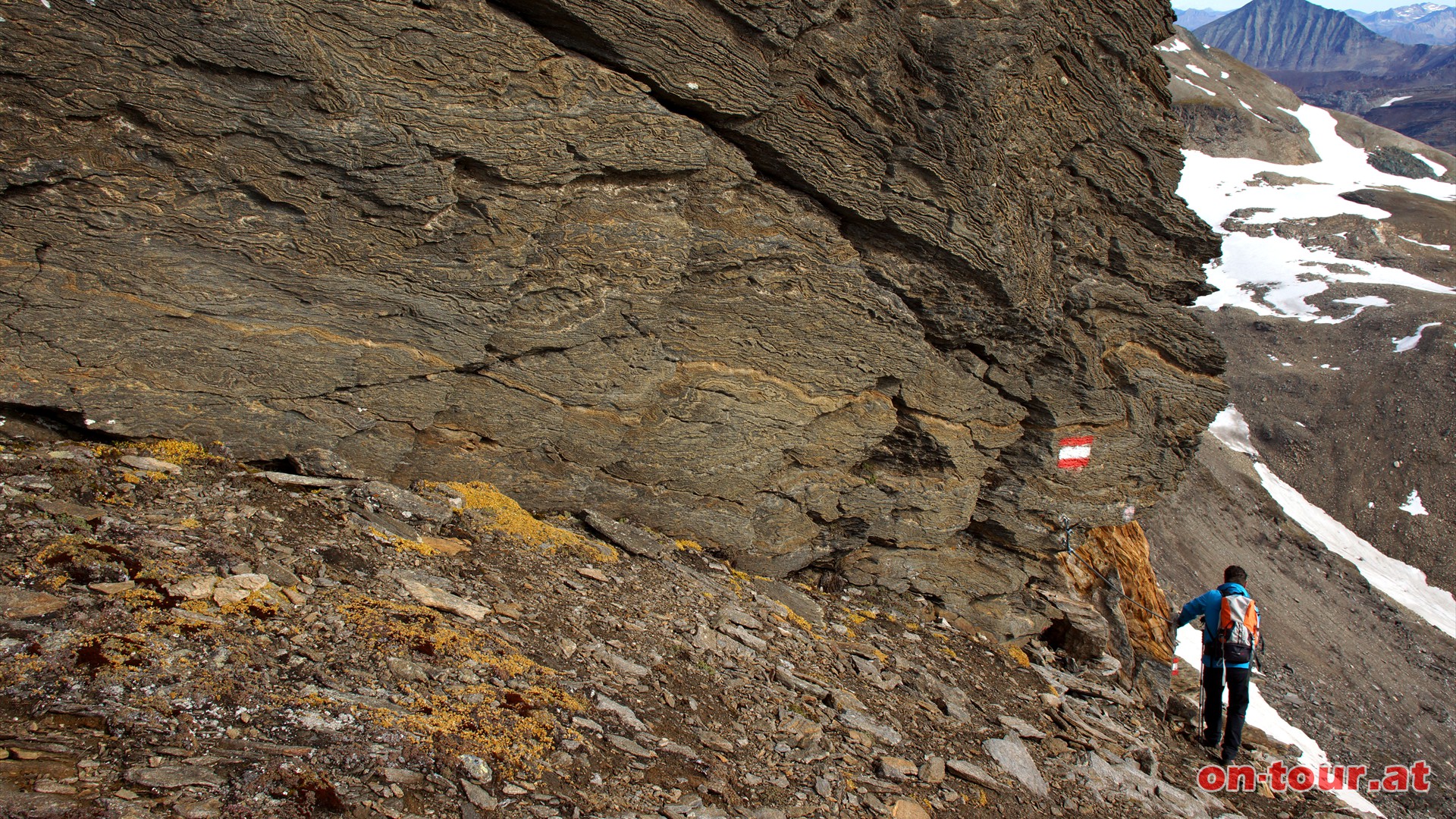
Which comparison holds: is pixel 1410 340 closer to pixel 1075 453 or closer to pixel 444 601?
pixel 1075 453

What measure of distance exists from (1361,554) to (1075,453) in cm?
4701

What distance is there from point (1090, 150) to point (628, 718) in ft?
35.3

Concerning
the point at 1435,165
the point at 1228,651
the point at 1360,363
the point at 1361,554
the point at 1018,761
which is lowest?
the point at 1361,554

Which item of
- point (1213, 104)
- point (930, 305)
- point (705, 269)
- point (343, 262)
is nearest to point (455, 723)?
point (343, 262)

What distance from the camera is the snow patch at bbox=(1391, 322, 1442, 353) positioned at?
58000mm

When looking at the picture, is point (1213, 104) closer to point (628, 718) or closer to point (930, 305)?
point (930, 305)

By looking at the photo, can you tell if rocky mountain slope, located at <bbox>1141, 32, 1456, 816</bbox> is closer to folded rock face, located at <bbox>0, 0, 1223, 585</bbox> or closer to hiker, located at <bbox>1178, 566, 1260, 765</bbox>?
folded rock face, located at <bbox>0, 0, 1223, 585</bbox>

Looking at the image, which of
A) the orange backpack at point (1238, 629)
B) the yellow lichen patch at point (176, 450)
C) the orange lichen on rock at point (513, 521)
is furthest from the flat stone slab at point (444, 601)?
the orange backpack at point (1238, 629)

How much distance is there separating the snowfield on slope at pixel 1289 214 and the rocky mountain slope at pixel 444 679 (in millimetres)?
63564

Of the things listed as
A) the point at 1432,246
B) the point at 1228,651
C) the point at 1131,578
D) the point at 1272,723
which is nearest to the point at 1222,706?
the point at 1228,651

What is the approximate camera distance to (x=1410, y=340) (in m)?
58.4

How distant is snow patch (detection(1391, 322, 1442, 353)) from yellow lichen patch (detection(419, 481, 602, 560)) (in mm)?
72451

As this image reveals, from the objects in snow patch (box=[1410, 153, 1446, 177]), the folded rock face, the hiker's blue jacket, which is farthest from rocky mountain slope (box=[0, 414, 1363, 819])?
snow patch (box=[1410, 153, 1446, 177])

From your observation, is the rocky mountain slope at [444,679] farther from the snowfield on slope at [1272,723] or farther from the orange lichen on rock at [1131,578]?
the snowfield on slope at [1272,723]
